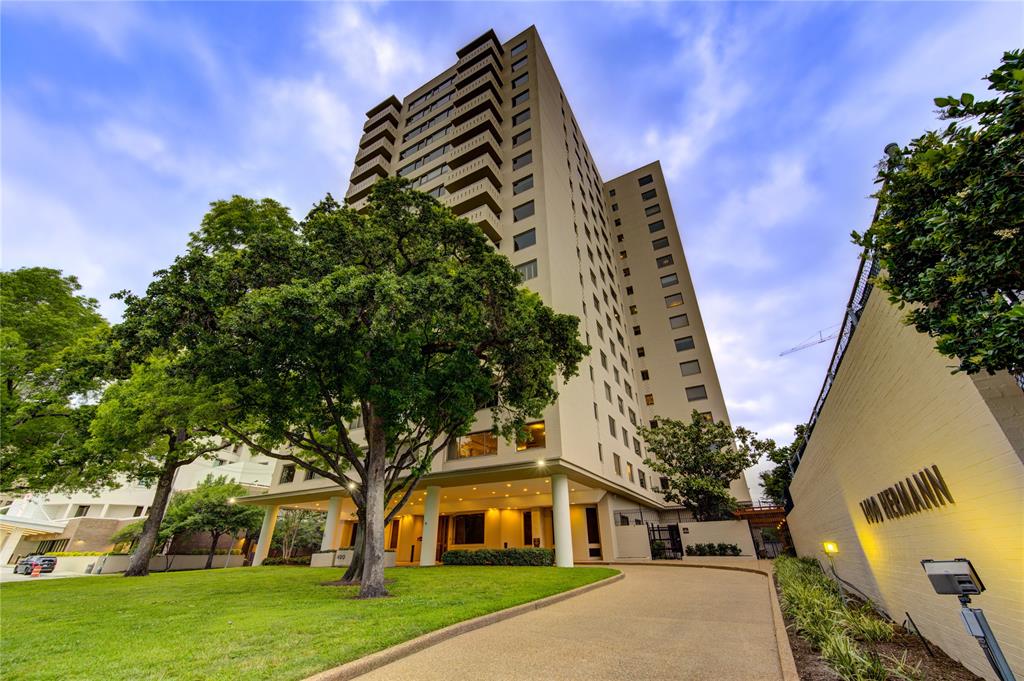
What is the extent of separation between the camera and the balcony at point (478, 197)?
28.8 m

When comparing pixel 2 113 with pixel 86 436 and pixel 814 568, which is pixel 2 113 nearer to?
pixel 86 436

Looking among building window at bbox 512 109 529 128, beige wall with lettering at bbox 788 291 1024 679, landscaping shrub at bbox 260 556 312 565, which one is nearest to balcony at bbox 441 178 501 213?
building window at bbox 512 109 529 128

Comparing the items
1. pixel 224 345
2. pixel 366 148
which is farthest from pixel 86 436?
pixel 366 148

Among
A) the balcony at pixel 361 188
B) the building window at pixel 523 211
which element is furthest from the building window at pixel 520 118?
the balcony at pixel 361 188

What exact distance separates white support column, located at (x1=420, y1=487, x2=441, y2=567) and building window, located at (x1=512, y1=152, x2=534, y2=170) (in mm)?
23570

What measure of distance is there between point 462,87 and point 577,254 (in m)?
20.3

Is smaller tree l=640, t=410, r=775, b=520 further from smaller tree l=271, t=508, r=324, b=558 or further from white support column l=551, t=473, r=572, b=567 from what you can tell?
smaller tree l=271, t=508, r=324, b=558

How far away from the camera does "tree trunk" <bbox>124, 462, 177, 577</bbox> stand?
742 inches

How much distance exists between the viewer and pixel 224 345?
1082 centimetres

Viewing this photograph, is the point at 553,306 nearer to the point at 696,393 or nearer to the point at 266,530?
the point at 696,393

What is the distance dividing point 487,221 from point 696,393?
28324mm

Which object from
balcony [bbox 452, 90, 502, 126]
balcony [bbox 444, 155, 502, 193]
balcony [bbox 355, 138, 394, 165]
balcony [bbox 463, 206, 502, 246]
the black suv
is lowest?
the black suv

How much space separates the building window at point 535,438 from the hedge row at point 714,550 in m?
15.4

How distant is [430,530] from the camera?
74.4 ft
